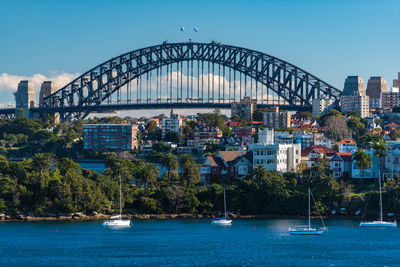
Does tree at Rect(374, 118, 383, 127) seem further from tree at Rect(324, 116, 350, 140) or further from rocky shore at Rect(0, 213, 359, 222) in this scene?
rocky shore at Rect(0, 213, 359, 222)

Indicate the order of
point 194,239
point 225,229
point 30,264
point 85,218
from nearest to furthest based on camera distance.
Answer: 1. point 30,264
2. point 194,239
3. point 225,229
4. point 85,218

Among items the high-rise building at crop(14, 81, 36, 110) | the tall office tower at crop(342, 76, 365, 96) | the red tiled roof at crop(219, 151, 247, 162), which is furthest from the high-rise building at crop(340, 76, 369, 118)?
the red tiled roof at crop(219, 151, 247, 162)

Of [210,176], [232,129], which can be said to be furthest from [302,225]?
[232,129]

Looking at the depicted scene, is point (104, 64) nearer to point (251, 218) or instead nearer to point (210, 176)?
point (210, 176)

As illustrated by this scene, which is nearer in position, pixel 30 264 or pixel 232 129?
pixel 30 264

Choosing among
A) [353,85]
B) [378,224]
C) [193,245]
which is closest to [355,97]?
[353,85]

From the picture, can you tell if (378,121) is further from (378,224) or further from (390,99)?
(378,224)

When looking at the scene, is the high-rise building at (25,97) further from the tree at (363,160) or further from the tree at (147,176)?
the tree at (363,160)

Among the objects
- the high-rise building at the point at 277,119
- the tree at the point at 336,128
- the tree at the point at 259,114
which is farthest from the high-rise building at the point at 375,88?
the tree at the point at 336,128
